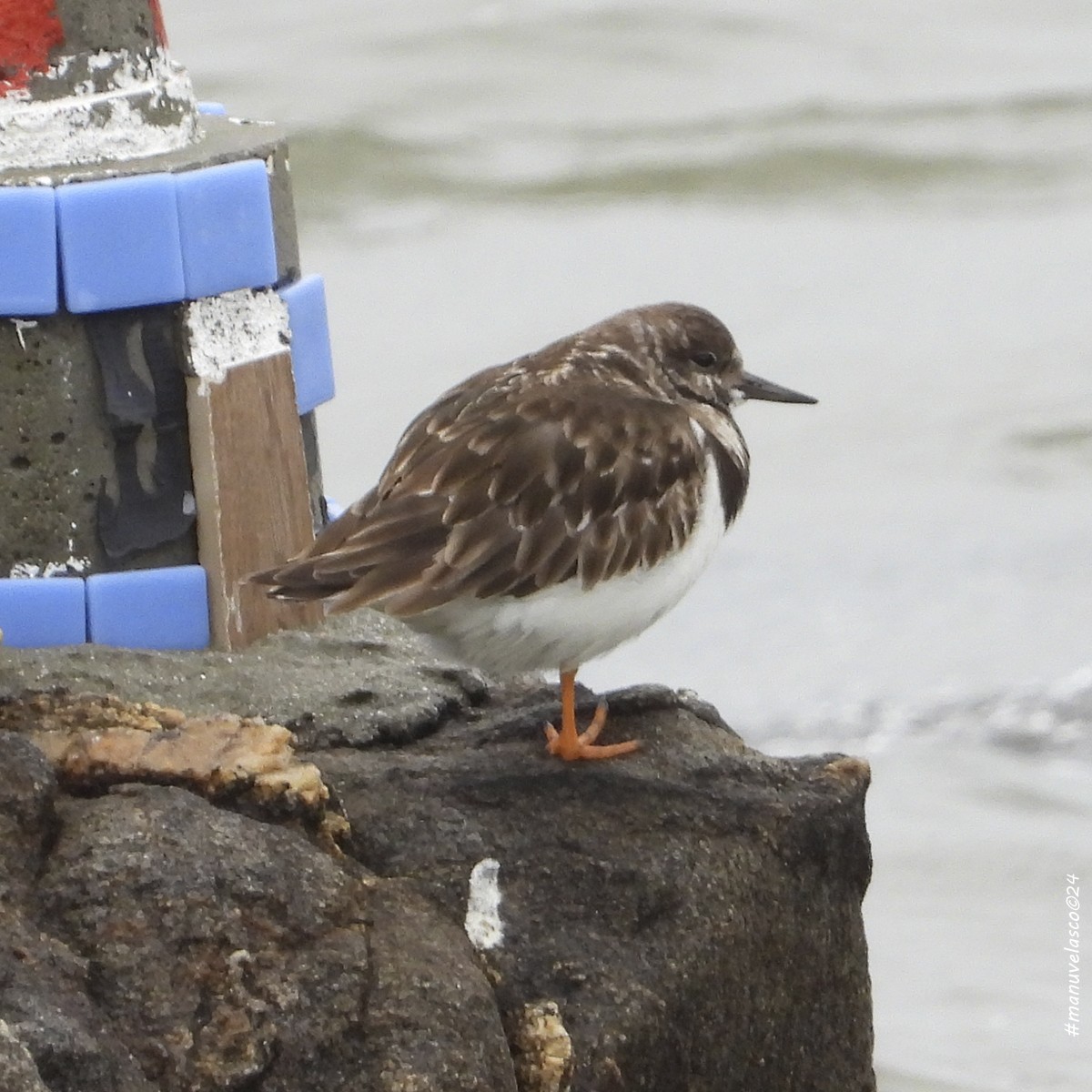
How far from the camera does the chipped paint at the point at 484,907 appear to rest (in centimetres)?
298

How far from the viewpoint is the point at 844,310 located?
10141 mm

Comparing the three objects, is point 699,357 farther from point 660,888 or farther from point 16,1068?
point 16,1068

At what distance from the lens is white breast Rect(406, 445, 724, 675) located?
329 centimetres

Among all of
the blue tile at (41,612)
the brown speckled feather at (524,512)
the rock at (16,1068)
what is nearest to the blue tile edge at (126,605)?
the blue tile at (41,612)

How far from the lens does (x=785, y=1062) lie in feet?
10.7

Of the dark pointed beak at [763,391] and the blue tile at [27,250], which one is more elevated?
the blue tile at [27,250]

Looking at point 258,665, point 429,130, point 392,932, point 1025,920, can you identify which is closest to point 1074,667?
point 1025,920

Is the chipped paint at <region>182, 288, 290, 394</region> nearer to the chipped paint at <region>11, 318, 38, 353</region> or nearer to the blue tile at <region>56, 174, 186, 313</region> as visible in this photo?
the blue tile at <region>56, 174, 186, 313</region>

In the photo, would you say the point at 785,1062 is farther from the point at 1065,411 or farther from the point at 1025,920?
the point at 1065,411

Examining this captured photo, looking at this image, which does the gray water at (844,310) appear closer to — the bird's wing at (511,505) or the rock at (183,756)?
the bird's wing at (511,505)

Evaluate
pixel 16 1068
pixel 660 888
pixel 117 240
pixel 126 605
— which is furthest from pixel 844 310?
pixel 16 1068

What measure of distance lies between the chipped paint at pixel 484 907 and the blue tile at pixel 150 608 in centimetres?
123

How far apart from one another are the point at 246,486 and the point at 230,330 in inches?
11.5

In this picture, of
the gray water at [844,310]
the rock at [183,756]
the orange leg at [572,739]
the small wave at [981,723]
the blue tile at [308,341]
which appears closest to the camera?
the rock at [183,756]
